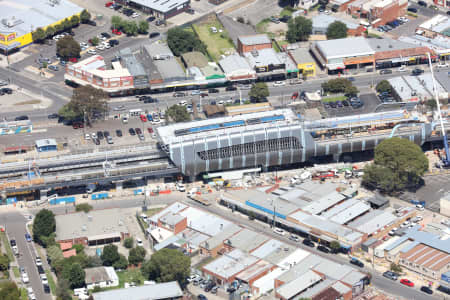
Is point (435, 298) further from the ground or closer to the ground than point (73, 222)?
closer to the ground

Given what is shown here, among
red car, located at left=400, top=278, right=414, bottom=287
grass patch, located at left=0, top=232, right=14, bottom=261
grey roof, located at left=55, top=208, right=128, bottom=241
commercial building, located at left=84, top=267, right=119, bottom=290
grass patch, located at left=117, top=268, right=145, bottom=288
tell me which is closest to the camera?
commercial building, located at left=84, top=267, right=119, bottom=290

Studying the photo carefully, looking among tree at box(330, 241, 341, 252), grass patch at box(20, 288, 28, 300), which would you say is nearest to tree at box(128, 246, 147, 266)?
grass patch at box(20, 288, 28, 300)

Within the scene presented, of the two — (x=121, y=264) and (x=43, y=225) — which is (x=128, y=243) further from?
(x=43, y=225)

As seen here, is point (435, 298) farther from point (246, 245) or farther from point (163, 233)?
point (163, 233)

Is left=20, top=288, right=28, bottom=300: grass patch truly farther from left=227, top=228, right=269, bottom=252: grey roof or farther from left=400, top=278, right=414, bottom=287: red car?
left=400, top=278, right=414, bottom=287: red car

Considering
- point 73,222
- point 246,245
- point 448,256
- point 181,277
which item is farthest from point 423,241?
point 73,222

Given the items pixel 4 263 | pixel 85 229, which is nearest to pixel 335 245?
pixel 85 229

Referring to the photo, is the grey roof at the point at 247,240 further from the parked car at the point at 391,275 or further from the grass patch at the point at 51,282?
the grass patch at the point at 51,282
